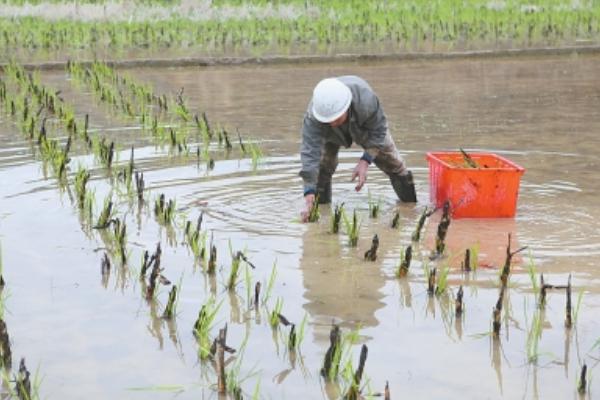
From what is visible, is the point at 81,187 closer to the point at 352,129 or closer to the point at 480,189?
the point at 352,129

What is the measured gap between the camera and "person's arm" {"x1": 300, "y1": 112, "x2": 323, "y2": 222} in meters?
5.63

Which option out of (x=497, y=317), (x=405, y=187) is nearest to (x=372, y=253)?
(x=497, y=317)

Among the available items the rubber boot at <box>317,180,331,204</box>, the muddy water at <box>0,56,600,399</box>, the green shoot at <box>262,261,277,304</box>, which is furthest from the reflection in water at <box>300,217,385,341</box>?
the rubber boot at <box>317,180,331,204</box>

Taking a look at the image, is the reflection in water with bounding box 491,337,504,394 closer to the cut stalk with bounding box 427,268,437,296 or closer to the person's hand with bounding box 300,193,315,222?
the cut stalk with bounding box 427,268,437,296

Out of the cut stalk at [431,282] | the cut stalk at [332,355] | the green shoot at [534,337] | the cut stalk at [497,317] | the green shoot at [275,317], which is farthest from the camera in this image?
the cut stalk at [431,282]

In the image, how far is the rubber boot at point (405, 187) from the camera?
245 inches

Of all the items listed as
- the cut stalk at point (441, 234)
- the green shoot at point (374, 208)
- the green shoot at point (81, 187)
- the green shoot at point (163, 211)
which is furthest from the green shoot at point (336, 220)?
the green shoot at point (81, 187)

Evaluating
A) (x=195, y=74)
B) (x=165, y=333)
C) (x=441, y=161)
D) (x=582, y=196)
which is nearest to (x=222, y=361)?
(x=165, y=333)

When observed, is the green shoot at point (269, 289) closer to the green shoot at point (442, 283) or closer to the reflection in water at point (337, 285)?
the reflection in water at point (337, 285)

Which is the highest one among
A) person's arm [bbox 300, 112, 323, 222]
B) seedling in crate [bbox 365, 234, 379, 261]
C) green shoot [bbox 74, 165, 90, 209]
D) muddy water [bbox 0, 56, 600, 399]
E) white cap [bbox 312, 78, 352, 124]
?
white cap [bbox 312, 78, 352, 124]

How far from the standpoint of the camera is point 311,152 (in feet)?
18.6

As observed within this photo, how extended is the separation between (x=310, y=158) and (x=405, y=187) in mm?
755

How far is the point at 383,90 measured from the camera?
35.4 ft

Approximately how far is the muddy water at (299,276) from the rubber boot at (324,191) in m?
0.14
